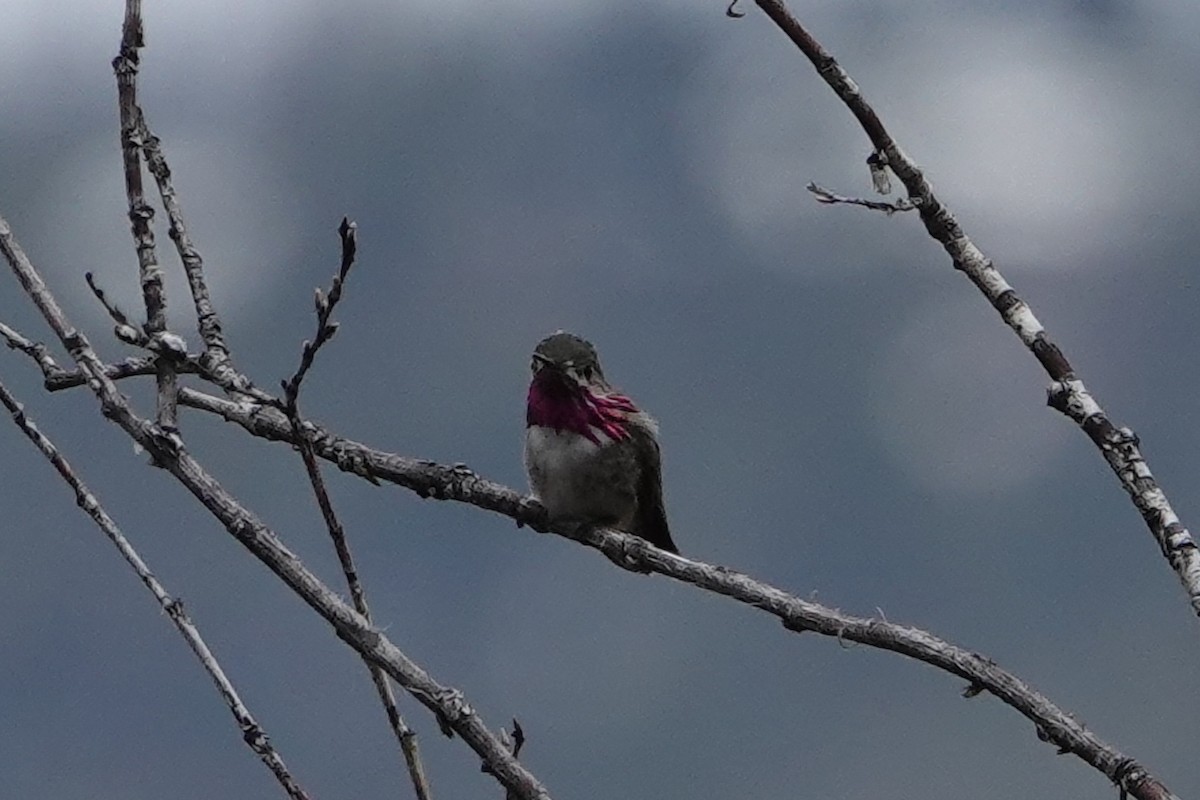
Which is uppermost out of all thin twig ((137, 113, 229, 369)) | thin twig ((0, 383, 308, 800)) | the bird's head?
the bird's head

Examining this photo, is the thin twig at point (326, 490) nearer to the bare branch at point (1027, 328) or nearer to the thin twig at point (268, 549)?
the thin twig at point (268, 549)

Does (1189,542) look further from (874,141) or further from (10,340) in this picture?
(10,340)

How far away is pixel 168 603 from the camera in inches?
104

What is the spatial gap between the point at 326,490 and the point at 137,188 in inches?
32.8

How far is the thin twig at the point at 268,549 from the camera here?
223 centimetres

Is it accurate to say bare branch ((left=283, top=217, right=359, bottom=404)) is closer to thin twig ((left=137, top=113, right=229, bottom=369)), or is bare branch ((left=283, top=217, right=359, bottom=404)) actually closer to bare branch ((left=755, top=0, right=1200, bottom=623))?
thin twig ((left=137, top=113, right=229, bottom=369))

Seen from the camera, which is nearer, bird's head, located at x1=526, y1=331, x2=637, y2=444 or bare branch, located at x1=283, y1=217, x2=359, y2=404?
bare branch, located at x1=283, y1=217, x2=359, y2=404

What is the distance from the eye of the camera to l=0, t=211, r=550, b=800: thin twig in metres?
2.23

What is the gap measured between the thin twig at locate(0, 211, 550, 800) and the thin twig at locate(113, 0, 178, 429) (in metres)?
0.23

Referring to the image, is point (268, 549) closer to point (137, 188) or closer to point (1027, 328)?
point (137, 188)

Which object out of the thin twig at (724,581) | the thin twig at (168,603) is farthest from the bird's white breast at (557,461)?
the thin twig at (168,603)

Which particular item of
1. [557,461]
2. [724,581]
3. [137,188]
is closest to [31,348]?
[137,188]

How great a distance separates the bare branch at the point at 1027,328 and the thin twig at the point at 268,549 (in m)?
1.05

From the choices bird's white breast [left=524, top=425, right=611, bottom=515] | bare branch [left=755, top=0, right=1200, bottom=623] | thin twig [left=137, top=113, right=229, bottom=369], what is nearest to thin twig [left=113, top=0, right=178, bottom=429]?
thin twig [left=137, top=113, right=229, bottom=369]
